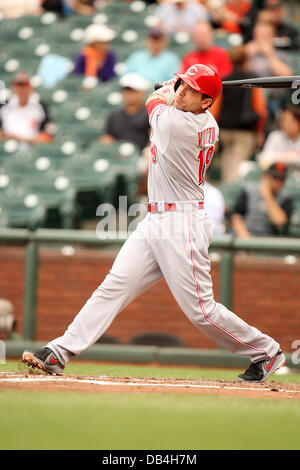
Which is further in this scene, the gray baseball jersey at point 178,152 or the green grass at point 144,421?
the gray baseball jersey at point 178,152

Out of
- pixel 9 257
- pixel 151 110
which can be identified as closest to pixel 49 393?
pixel 151 110

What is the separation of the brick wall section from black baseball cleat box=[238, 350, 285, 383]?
256 centimetres

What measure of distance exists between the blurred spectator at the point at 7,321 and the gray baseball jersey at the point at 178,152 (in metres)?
2.99

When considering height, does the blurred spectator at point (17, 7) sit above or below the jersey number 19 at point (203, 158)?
above

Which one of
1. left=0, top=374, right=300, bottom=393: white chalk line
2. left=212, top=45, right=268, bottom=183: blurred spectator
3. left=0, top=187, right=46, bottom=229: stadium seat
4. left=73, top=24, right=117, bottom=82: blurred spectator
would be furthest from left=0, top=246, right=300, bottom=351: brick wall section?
left=73, top=24, right=117, bottom=82: blurred spectator

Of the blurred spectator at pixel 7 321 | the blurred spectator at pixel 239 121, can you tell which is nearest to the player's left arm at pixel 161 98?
the blurred spectator at pixel 7 321

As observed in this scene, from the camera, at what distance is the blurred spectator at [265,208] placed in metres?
8.85

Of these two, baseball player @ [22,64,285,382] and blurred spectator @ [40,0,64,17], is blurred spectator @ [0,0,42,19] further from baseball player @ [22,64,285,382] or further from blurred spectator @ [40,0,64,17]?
baseball player @ [22,64,285,382]

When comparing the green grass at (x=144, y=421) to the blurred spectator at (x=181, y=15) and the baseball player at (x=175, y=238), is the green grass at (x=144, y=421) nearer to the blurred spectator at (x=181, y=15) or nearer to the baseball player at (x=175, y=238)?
the baseball player at (x=175, y=238)

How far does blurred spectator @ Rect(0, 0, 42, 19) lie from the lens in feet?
48.6

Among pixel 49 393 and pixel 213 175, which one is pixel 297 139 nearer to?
pixel 213 175

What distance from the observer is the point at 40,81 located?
1278 cm

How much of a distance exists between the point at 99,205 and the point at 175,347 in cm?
225

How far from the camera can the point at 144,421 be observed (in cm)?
401
